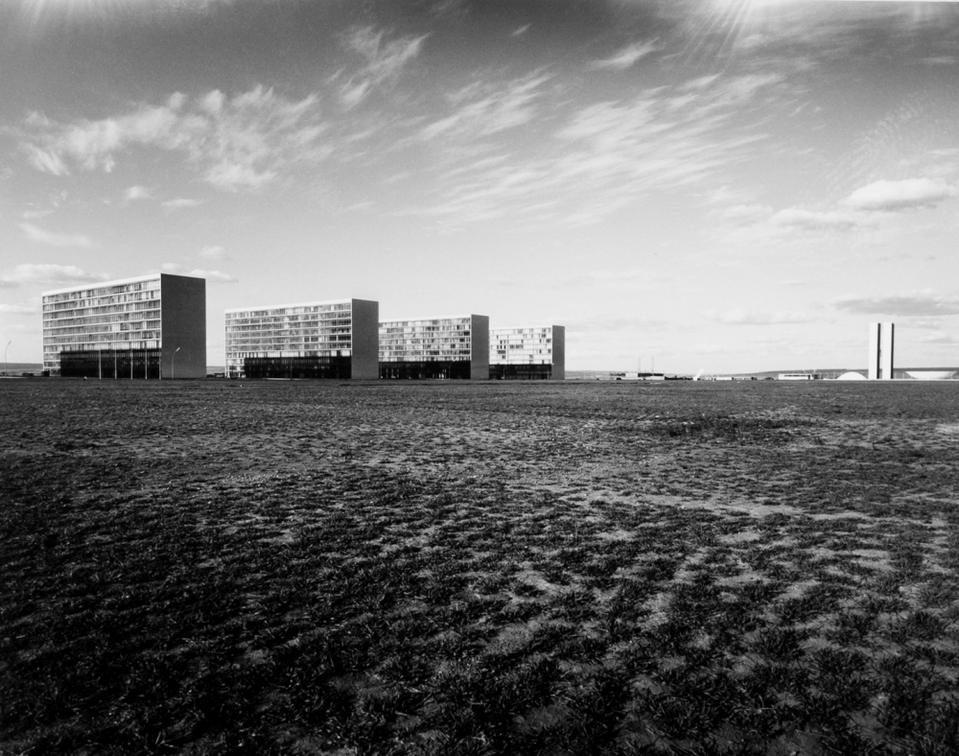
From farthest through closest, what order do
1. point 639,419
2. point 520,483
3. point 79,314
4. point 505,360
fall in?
point 505,360 < point 79,314 < point 639,419 < point 520,483

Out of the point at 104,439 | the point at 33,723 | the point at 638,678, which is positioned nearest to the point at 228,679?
the point at 33,723

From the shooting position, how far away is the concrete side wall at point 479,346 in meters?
165

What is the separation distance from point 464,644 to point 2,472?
11.8m

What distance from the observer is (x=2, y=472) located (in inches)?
472

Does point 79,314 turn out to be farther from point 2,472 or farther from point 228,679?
point 228,679

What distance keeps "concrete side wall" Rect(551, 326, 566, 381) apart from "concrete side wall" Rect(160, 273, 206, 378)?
9672cm

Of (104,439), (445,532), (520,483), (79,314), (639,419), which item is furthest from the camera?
(79,314)

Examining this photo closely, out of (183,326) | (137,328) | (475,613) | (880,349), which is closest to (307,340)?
(183,326)

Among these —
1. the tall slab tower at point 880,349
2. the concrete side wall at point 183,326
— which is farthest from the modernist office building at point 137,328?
the tall slab tower at point 880,349

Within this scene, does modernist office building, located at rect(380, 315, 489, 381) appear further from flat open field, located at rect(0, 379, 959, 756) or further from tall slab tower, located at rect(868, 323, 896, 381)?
flat open field, located at rect(0, 379, 959, 756)

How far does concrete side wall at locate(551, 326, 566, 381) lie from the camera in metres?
178

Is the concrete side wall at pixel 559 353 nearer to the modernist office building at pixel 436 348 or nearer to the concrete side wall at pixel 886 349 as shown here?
the modernist office building at pixel 436 348

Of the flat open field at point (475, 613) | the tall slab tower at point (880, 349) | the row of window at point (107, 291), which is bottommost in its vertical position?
the flat open field at point (475, 613)

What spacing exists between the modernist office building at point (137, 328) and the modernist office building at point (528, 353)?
88.0 metres
